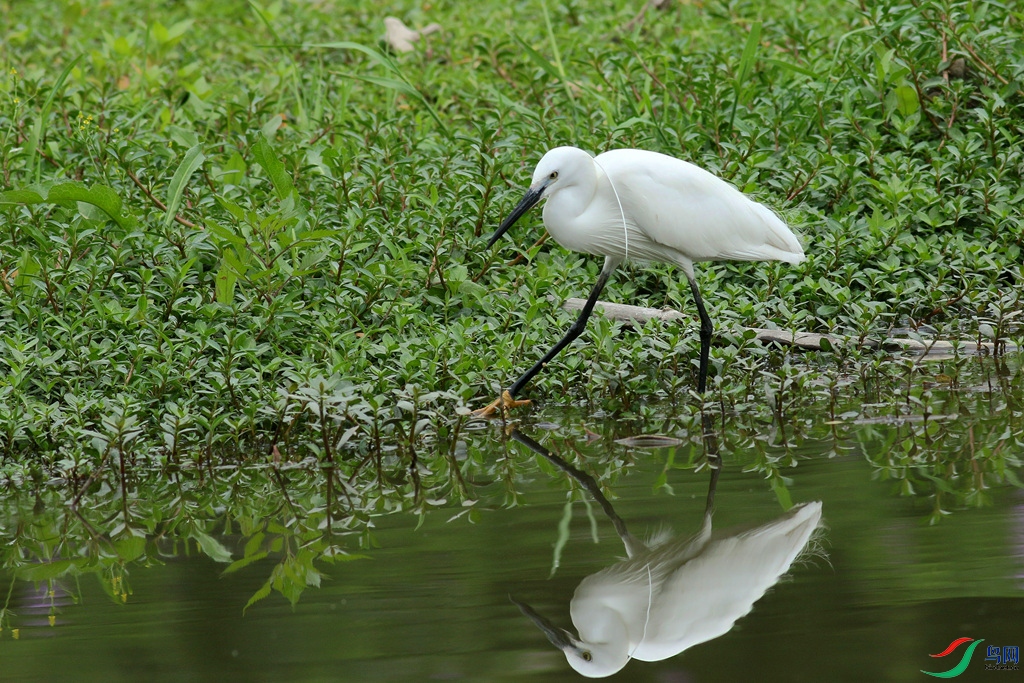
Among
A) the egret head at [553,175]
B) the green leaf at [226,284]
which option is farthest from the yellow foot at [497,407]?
the green leaf at [226,284]

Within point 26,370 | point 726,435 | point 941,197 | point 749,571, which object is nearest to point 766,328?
point 726,435

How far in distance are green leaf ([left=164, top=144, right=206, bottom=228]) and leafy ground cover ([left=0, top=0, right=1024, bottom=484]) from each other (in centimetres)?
3

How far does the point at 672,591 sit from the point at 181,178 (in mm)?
3462

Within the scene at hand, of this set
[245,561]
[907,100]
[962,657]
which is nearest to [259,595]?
[245,561]

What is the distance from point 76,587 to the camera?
122 inches

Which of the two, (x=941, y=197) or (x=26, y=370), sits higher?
(x=941, y=197)

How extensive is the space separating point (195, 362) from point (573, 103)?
10.4 ft

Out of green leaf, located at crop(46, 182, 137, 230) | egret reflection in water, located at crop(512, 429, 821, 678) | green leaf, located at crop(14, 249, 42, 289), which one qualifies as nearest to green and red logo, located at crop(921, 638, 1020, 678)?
egret reflection in water, located at crop(512, 429, 821, 678)

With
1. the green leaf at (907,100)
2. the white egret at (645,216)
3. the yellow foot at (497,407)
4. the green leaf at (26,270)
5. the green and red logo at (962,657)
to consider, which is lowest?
the green leaf at (26,270)

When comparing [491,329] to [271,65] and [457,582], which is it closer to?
[457,582]

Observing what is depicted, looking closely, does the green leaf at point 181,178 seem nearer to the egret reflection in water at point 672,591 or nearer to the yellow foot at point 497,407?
the yellow foot at point 497,407

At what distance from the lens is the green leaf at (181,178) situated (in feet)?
17.3

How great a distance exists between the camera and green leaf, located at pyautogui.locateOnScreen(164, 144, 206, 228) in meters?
5.28

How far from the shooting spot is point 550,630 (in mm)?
2621
